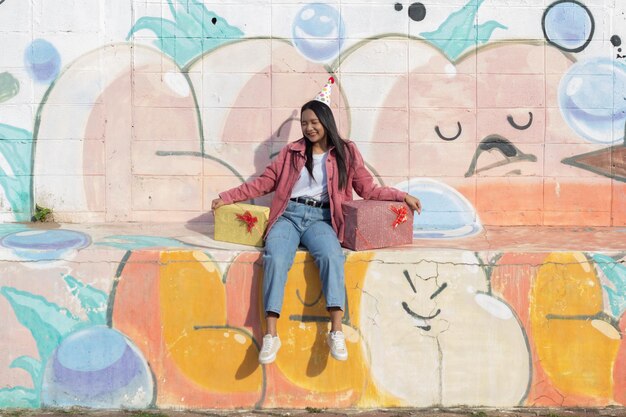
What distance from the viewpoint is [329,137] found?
4922 mm

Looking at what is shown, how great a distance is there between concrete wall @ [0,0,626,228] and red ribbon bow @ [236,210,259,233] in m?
0.96

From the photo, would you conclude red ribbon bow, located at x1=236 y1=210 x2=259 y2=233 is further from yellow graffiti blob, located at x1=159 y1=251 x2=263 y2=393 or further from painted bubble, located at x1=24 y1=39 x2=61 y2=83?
painted bubble, located at x1=24 y1=39 x2=61 y2=83

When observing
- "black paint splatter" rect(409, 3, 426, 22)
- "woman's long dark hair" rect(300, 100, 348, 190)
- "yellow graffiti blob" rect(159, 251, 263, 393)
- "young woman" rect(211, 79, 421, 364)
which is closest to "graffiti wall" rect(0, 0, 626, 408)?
"black paint splatter" rect(409, 3, 426, 22)

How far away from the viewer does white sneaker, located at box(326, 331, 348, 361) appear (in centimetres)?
428

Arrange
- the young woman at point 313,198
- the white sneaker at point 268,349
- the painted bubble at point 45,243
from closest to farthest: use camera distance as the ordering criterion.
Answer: the white sneaker at point 268,349, the young woman at point 313,198, the painted bubble at point 45,243

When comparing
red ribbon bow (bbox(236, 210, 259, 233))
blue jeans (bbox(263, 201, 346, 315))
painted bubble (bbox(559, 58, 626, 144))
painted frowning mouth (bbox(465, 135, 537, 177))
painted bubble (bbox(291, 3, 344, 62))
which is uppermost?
painted bubble (bbox(291, 3, 344, 62))

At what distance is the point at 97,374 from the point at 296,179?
175 cm

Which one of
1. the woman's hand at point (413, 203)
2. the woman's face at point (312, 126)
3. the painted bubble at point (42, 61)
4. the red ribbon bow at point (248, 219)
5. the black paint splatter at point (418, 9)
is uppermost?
the black paint splatter at point (418, 9)

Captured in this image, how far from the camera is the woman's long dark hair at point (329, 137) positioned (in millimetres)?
4801

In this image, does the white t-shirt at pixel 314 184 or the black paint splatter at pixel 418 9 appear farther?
the black paint splatter at pixel 418 9

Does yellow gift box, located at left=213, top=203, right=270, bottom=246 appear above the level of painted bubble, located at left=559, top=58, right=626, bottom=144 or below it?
below

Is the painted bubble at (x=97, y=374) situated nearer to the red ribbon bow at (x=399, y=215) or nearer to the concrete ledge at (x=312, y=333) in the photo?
the concrete ledge at (x=312, y=333)

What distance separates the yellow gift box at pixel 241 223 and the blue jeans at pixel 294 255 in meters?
0.13

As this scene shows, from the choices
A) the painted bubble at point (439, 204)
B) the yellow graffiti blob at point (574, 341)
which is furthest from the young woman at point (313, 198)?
the yellow graffiti blob at point (574, 341)
